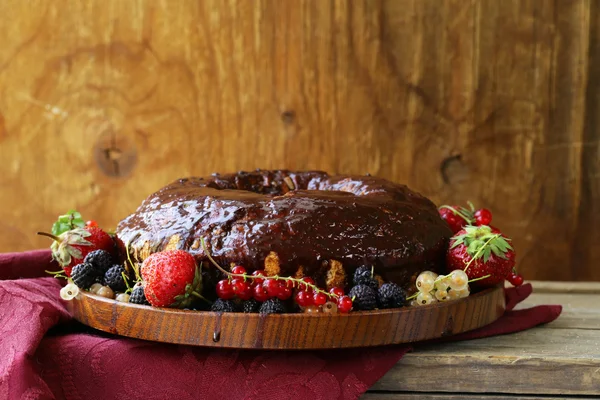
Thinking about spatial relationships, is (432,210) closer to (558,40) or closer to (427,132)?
(427,132)

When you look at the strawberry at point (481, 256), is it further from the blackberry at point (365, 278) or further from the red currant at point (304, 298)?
the red currant at point (304, 298)

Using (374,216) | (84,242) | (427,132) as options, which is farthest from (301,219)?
(427,132)

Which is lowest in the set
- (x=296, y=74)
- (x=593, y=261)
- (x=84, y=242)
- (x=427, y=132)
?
(x=593, y=261)

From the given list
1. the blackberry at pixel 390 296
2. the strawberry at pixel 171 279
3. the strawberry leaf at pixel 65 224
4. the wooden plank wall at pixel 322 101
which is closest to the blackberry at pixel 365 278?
the blackberry at pixel 390 296

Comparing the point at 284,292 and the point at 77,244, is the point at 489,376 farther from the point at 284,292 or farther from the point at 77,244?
the point at 77,244

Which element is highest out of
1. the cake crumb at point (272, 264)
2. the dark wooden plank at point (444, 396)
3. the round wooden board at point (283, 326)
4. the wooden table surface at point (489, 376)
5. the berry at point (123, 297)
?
the cake crumb at point (272, 264)

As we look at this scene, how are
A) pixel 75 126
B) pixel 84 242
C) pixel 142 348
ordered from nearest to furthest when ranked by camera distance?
pixel 142 348 → pixel 84 242 → pixel 75 126

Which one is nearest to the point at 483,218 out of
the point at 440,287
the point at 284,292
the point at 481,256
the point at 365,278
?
the point at 481,256
